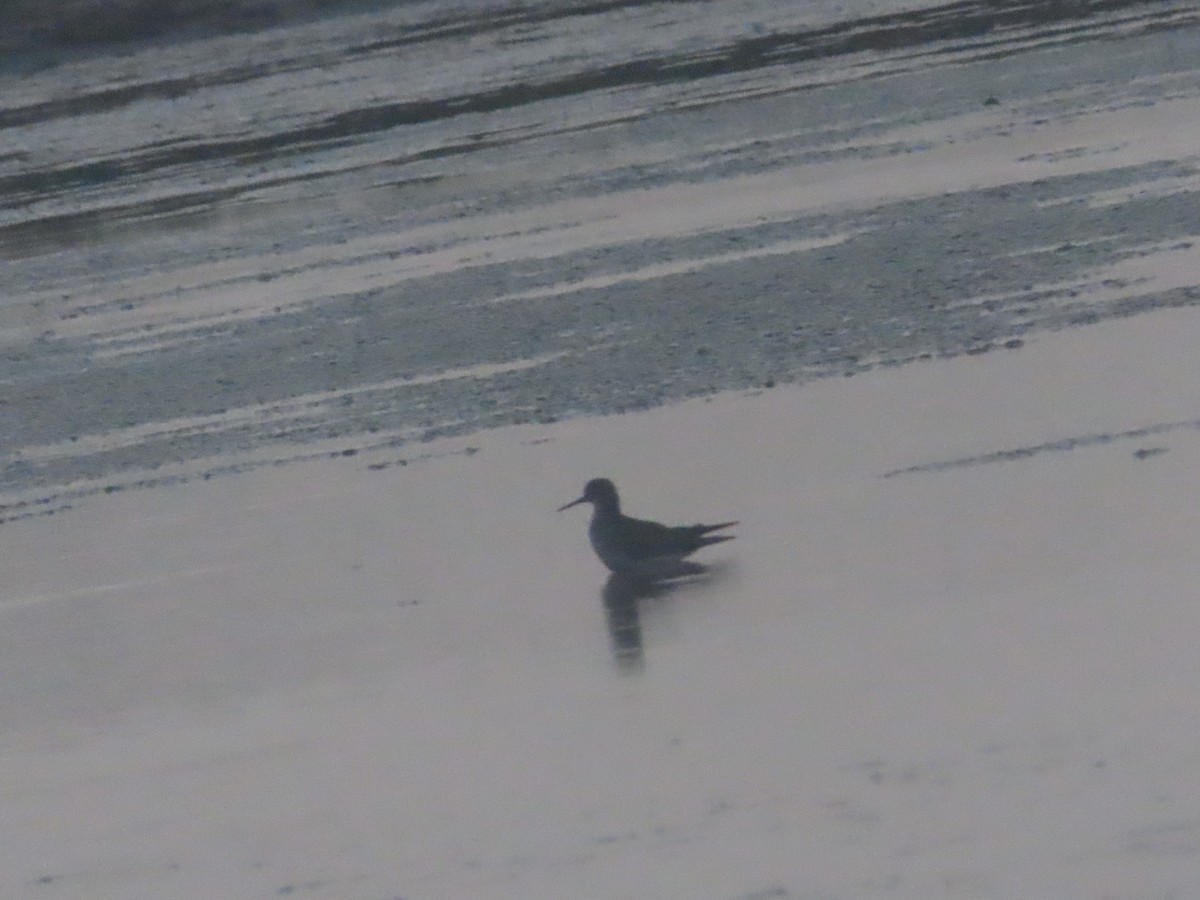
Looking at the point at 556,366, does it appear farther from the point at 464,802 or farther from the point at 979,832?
the point at 979,832

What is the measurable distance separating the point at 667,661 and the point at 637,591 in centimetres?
116

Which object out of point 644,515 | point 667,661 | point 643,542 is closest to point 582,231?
point 644,515

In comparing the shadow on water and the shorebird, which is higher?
the shorebird

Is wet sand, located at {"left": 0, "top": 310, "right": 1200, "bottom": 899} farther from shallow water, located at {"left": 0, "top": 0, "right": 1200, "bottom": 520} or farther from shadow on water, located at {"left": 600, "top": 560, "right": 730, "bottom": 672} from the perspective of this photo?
shallow water, located at {"left": 0, "top": 0, "right": 1200, "bottom": 520}

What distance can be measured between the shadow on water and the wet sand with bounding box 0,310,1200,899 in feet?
0.08

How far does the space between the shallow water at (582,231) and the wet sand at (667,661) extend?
1.03 metres

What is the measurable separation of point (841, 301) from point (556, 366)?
52.9 inches

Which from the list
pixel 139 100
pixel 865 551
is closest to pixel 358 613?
pixel 865 551

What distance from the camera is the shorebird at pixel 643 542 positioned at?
1037 centimetres

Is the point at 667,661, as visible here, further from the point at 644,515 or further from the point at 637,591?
the point at 644,515

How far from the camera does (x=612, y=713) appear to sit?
28.6 feet

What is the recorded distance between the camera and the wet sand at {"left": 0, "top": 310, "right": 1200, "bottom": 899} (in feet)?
24.3

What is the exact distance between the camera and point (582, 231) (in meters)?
19.0

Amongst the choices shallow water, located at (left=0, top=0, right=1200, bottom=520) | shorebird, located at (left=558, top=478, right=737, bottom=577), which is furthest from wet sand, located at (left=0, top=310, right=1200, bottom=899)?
A: shallow water, located at (left=0, top=0, right=1200, bottom=520)
